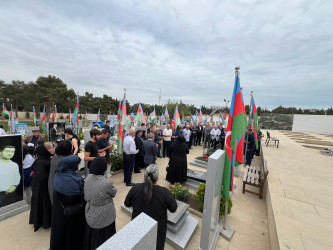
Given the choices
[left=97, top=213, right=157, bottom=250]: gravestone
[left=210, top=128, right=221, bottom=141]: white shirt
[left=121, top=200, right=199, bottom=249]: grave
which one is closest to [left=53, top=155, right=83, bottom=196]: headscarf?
[left=97, top=213, right=157, bottom=250]: gravestone

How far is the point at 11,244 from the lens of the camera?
292cm

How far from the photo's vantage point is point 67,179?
7.61 ft

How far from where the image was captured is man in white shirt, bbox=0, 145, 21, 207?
11.1 ft

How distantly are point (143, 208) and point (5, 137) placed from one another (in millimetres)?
3620

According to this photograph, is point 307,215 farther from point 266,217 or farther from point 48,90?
point 48,90

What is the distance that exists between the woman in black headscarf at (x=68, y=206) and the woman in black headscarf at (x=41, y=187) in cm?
80

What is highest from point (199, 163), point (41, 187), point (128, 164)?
point (41, 187)

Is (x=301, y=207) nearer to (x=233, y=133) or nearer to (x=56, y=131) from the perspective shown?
(x=233, y=133)

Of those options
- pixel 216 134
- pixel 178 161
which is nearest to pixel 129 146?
pixel 178 161

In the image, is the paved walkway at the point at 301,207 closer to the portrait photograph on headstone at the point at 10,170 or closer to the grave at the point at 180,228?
the grave at the point at 180,228

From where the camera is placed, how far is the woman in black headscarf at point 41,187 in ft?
9.96

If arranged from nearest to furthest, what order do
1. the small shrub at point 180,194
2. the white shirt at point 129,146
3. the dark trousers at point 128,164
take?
the small shrub at point 180,194
the white shirt at point 129,146
the dark trousers at point 128,164

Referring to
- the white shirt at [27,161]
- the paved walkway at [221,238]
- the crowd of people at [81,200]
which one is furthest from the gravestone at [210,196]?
the white shirt at [27,161]

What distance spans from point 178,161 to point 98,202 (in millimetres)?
3517
